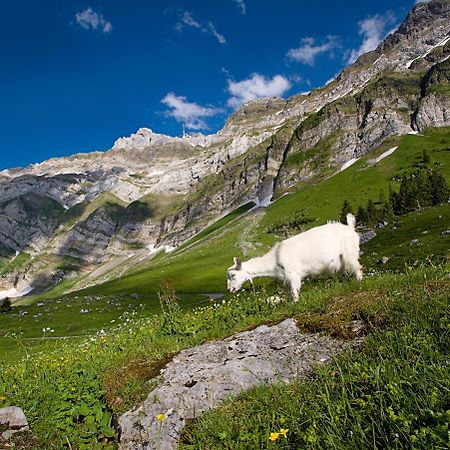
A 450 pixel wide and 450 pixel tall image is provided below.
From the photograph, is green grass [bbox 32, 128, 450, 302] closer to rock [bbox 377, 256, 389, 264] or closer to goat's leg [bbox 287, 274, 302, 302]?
rock [bbox 377, 256, 389, 264]

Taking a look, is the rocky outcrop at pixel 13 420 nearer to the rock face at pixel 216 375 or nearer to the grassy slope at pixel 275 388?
the grassy slope at pixel 275 388

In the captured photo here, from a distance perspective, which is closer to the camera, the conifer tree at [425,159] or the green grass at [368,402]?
the green grass at [368,402]

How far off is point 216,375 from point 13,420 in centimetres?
456

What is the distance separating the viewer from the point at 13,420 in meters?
8.62

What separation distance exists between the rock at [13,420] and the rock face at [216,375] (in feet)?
7.94

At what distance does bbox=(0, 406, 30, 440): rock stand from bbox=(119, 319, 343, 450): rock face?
95.3 inches

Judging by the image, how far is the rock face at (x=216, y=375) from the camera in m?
6.88

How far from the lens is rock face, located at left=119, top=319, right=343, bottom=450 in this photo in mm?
6879

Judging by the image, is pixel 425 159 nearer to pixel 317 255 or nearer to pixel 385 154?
pixel 385 154

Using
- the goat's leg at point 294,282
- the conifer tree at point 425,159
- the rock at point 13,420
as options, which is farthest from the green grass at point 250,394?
the conifer tree at point 425,159

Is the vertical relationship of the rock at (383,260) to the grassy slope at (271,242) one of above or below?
below

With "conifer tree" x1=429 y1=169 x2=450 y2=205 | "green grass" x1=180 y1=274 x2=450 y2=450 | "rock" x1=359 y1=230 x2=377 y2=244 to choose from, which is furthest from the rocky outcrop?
"conifer tree" x1=429 y1=169 x2=450 y2=205

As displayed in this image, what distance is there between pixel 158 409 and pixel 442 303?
523 cm

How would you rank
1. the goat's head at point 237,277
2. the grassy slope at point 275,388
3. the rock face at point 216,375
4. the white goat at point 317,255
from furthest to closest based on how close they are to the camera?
the goat's head at point 237,277, the white goat at point 317,255, the rock face at point 216,375, the grassy slope at point 275,388
